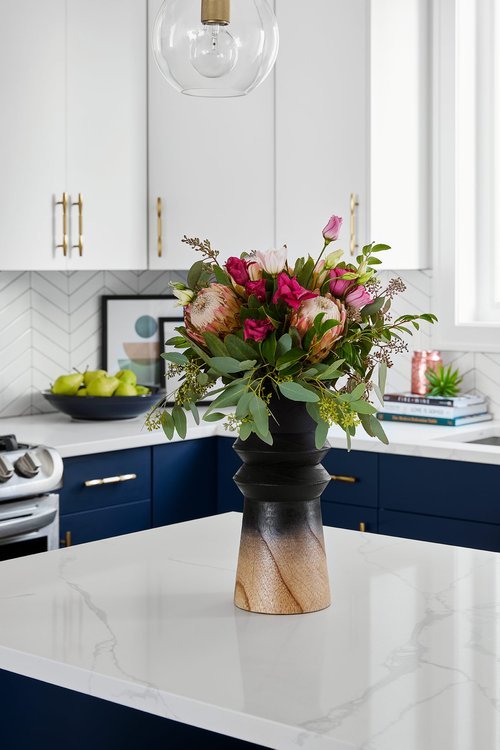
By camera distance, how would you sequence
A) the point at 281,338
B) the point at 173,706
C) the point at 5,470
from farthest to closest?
the point at 5,470
the point at 281,338
the point at 173,706

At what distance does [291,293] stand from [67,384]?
2318 mm

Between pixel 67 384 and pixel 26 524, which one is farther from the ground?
pixel 67 384

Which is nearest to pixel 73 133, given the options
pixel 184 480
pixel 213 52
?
pixel 184 480

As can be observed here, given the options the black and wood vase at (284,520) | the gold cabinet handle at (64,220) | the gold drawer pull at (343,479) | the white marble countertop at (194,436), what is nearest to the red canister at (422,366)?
the white marble countertop at (194,436)

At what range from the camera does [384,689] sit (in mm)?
1232

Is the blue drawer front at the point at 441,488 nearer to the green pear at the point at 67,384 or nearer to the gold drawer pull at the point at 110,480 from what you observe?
the gold drawer pull at the point at 110,480

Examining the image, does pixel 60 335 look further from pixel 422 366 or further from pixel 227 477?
pixel 422 366

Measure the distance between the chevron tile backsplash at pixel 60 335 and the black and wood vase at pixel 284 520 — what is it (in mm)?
2283

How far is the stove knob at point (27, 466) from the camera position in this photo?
2.89 metres

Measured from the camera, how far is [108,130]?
3.62 meters

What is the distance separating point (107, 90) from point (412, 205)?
1067 millimetres

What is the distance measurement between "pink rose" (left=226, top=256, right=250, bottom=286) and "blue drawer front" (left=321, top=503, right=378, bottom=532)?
1.87m

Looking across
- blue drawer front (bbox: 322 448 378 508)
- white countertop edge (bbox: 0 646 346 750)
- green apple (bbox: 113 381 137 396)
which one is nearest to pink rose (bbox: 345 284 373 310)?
white countertop edge (bbox: 0 646 346 750)

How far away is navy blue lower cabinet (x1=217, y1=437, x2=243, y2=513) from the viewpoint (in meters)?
3.53
